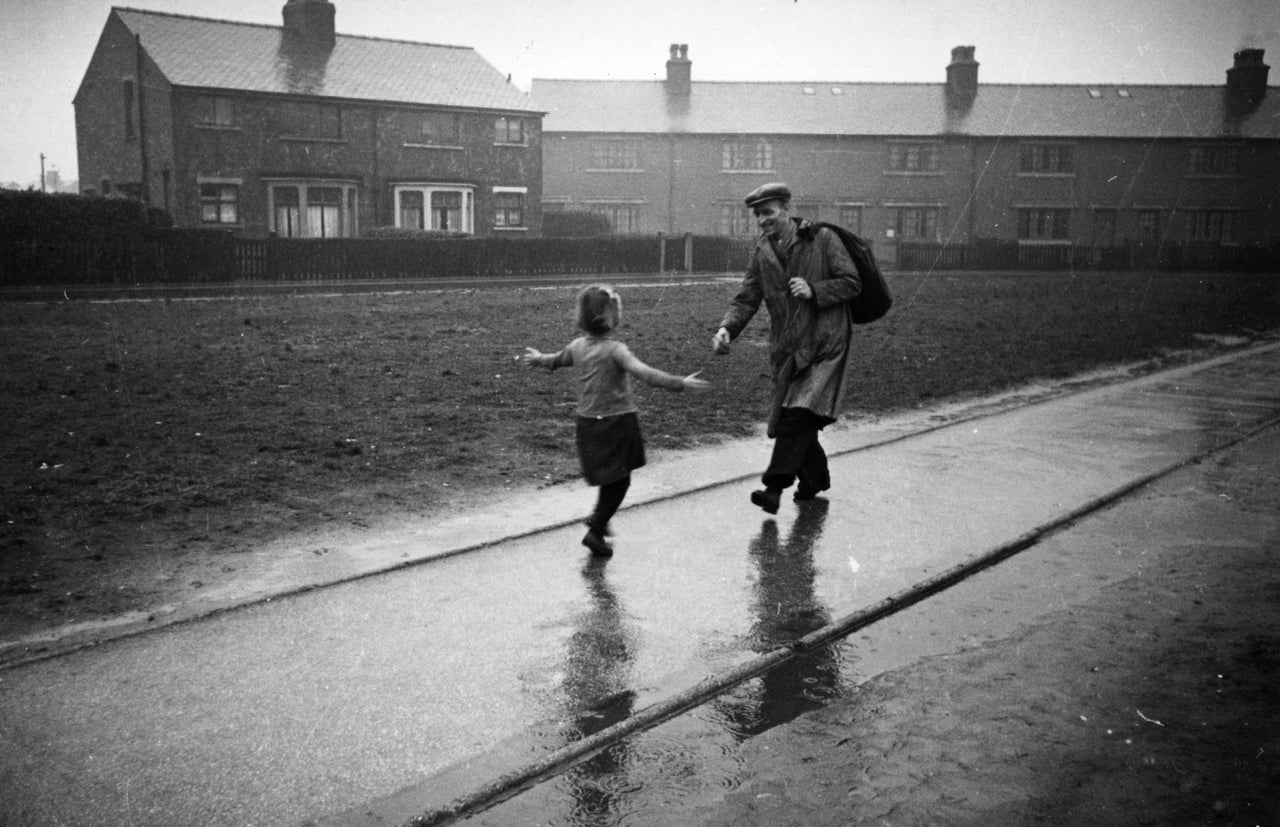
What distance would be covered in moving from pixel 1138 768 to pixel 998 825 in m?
0.66

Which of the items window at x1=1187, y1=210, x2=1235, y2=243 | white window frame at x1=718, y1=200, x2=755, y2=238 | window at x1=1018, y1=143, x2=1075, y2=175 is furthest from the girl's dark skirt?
window at x1=1187, y1=210, x2=1235, y2=243

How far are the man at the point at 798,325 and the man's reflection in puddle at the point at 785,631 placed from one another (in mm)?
450

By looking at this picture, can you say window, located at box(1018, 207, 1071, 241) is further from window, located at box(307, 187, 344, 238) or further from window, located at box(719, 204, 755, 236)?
window, located at box(307, 187, 344, 238)

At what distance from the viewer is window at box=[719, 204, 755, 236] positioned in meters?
50.9

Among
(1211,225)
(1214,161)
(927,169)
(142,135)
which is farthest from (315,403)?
(1214,161)

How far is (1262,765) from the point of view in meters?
3.48

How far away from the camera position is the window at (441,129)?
4022 centimetres

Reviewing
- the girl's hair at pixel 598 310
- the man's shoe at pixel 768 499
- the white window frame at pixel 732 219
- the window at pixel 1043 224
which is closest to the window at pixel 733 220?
the white window frame at pixel 732 219

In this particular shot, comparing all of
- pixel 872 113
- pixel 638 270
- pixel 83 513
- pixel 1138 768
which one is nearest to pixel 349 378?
pixel 83 513

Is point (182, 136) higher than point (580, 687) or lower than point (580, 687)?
higher

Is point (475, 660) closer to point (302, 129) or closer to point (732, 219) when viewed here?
point (302, 129)

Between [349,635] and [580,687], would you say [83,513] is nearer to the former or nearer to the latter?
[349,635]

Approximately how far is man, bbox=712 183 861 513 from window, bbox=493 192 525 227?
122 feet

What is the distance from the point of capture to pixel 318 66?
1533 inches
